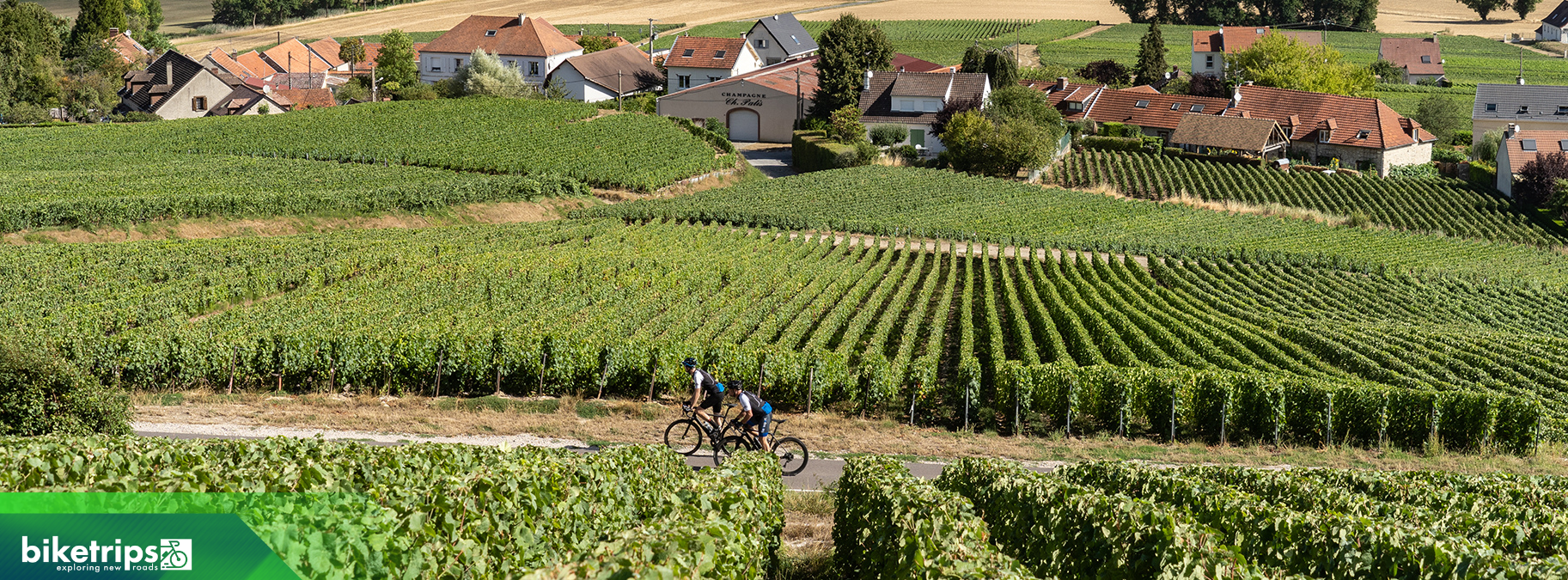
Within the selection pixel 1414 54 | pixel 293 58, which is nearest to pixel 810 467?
pixel 293 58

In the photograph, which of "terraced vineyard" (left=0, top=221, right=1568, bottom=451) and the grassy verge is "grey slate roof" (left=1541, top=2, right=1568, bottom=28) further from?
the grassy verge

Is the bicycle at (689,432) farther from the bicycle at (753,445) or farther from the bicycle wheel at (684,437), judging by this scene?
the bicycle at (753,445)

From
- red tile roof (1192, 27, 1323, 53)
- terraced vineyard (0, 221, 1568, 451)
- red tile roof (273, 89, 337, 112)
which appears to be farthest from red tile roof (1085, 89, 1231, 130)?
red tile roof (273, 89, 337, 112)

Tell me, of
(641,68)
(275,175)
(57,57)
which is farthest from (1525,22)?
(57,57)

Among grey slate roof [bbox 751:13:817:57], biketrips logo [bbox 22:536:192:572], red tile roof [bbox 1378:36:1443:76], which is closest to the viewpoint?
biketrips logo [bbox 22:536:192:572]

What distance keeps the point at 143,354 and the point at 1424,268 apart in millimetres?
49264

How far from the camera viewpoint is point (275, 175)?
193 feet

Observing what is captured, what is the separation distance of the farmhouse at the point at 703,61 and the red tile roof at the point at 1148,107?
2954 centimetres

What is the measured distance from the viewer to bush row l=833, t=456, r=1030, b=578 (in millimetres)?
9320

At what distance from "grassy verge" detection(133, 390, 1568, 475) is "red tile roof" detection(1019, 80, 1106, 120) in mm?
73922

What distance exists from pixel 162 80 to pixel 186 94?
4.76 meters

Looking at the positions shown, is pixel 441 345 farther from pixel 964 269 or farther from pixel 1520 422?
pixel 964 269

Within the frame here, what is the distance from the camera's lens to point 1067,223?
59.3 m

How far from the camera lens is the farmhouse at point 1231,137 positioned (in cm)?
8275
